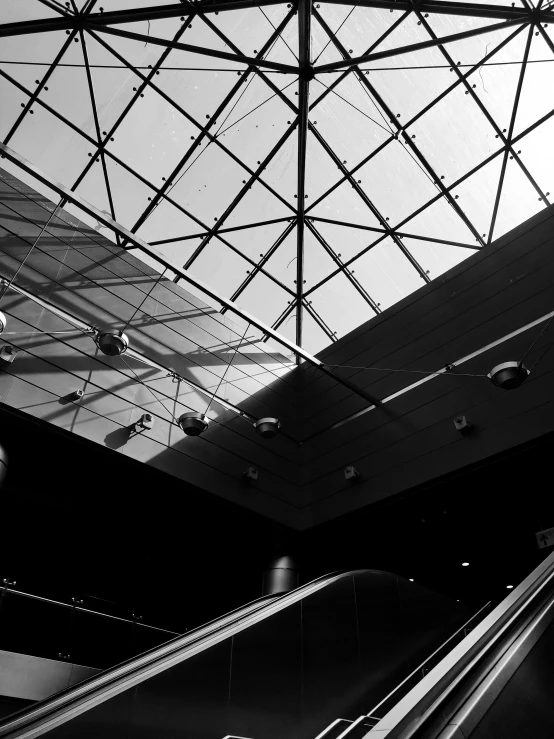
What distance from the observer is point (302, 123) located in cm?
1628

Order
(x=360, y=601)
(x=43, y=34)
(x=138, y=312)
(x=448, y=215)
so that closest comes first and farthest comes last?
(x=360, y=601) → (x=43, y=34) → (x=138, y=312) → (x=448, y=215)

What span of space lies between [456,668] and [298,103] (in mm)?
15489

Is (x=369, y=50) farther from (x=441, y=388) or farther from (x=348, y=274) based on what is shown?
(x=441, y=388)

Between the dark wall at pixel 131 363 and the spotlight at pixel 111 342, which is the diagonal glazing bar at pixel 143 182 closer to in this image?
the dark wall at pixel 131 363

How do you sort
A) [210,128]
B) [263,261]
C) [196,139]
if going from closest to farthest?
1. [210,128]
2. [196,139]
3. [263,261]

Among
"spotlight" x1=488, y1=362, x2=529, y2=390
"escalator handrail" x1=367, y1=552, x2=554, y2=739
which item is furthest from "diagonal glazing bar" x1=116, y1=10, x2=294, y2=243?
"escalator handrail" x1=367, y1=552, x2=554, y2=739

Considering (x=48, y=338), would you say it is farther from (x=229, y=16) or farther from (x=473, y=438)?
(x=473, y=438)

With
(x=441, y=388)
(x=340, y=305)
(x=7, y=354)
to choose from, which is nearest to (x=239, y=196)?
(x=340, y=305)

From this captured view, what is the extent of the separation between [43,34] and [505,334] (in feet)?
Result: 46.3

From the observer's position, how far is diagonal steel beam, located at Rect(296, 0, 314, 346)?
46.3ft

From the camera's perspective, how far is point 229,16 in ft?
47.0

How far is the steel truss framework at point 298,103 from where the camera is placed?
1321 cm

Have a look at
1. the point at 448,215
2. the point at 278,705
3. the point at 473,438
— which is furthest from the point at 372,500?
the point at 448,215

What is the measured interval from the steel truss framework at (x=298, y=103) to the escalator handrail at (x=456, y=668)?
10.6 m
